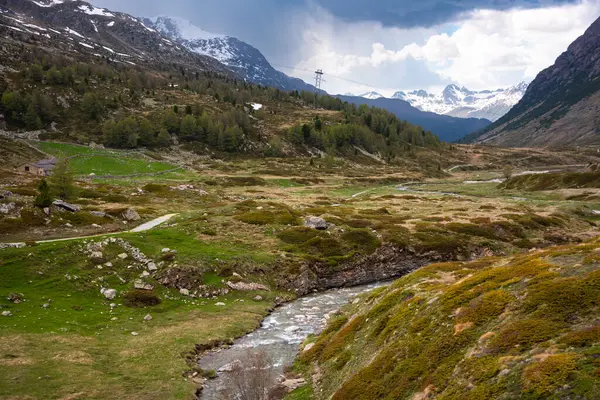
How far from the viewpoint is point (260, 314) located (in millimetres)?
39406

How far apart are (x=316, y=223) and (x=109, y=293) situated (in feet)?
107

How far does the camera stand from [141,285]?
136 feet

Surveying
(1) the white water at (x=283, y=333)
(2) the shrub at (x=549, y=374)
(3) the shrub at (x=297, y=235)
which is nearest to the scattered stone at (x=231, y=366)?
(1) the white water at (x=283, y=333)

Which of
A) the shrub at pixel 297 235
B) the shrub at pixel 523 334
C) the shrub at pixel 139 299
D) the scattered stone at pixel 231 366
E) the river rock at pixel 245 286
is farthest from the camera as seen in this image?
the shrub at pixel 297 235

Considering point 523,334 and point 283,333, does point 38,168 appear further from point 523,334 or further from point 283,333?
point 523,334

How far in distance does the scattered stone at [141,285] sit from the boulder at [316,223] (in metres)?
27.3

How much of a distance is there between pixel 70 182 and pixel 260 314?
4896cm

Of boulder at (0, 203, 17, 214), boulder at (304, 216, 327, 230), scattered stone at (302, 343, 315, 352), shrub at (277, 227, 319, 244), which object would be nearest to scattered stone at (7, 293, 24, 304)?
boulder at (0, 203, 17, 214)

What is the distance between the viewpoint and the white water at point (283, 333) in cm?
2898

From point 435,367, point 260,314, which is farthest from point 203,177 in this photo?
point 435,367

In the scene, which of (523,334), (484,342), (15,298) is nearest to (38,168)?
(15,298)

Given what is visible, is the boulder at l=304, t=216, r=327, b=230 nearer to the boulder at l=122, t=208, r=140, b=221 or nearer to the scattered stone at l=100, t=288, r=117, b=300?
the boulder at l=122, t=208, r=140, b=221

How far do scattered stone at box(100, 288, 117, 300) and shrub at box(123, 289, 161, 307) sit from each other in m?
1.01

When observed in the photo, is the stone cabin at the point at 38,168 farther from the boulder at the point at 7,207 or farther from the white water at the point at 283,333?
the white water at the point at 283,333
